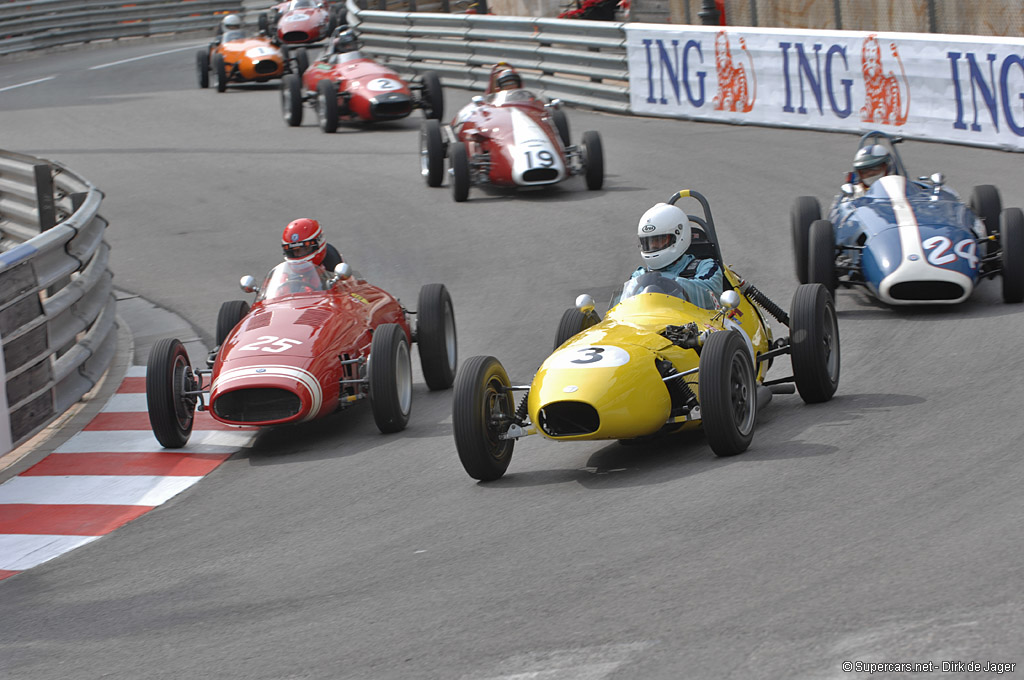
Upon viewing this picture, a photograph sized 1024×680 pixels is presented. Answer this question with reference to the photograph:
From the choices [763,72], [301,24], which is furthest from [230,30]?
[763,72]

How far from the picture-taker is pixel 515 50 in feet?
78.9

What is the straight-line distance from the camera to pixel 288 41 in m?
32.3

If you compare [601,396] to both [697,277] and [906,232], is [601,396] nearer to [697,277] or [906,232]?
[697,277]

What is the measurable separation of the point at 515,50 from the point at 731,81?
530cm

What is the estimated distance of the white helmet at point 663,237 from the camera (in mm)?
8609

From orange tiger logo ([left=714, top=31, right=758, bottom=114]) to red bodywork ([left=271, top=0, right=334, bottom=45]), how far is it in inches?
590

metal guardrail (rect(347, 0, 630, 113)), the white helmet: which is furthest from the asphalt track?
metal guardrail (rect(347, 0, 630, 113))

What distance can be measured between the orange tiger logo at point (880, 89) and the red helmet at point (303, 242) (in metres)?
9.69

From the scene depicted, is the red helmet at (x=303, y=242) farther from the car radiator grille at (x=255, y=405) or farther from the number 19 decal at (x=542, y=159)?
the number 19 decal at (x=542, y=159)

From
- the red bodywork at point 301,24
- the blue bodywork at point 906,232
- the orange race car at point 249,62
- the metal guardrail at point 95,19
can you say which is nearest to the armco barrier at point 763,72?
the orange race car at point 249,62

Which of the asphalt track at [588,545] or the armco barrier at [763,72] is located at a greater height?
the armco barrier at [763,72]

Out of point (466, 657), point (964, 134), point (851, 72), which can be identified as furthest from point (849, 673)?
point (851, 72)

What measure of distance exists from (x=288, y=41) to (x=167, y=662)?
28.3 m

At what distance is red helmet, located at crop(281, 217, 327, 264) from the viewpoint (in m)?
10.5
